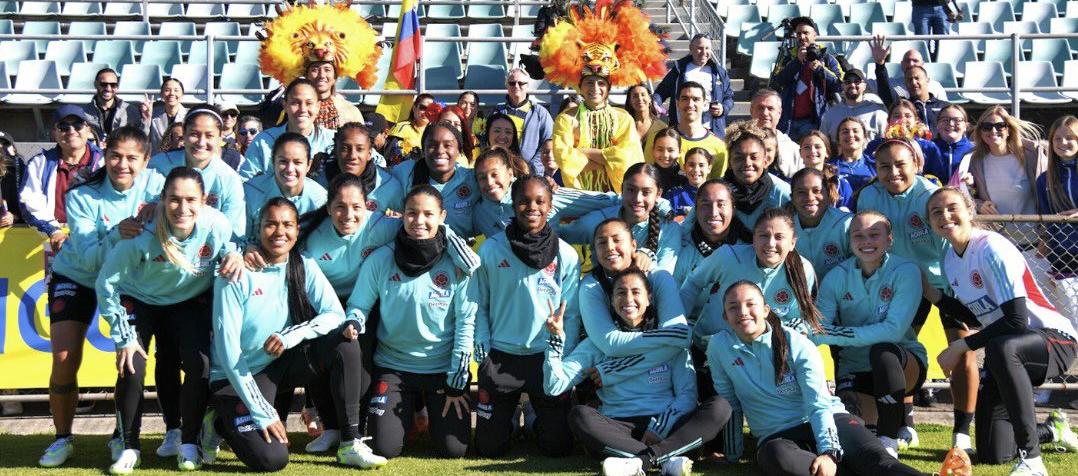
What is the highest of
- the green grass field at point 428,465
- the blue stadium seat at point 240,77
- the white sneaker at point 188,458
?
the blue stadium seat at point 240,77

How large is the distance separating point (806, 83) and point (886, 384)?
4.37 metres

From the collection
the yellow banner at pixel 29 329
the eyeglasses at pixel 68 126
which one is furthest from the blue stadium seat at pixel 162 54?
the yellow banner at pixel 29 329

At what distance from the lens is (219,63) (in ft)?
44.5

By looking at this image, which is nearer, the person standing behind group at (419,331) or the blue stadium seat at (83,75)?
the person standing behind group at (419,331)

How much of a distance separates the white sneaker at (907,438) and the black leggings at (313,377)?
270 cm

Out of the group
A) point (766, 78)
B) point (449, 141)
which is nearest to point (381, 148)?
point (449, 141)

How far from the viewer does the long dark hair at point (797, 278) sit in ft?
19.9

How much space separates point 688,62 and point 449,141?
390cm

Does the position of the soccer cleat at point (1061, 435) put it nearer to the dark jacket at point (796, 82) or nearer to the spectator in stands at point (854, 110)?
the spectator in stands at point (854, 110)

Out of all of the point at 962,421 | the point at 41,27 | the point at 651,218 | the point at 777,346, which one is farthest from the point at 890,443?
the point at 41,27

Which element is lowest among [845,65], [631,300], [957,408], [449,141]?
[957,408]

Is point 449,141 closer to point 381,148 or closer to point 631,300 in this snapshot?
point 631,300

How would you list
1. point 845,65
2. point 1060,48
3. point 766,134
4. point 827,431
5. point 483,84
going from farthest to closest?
point 1060,48
point 483,84
point 845,65
point 766,134
point 827,431

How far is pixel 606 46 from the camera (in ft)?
27.0
